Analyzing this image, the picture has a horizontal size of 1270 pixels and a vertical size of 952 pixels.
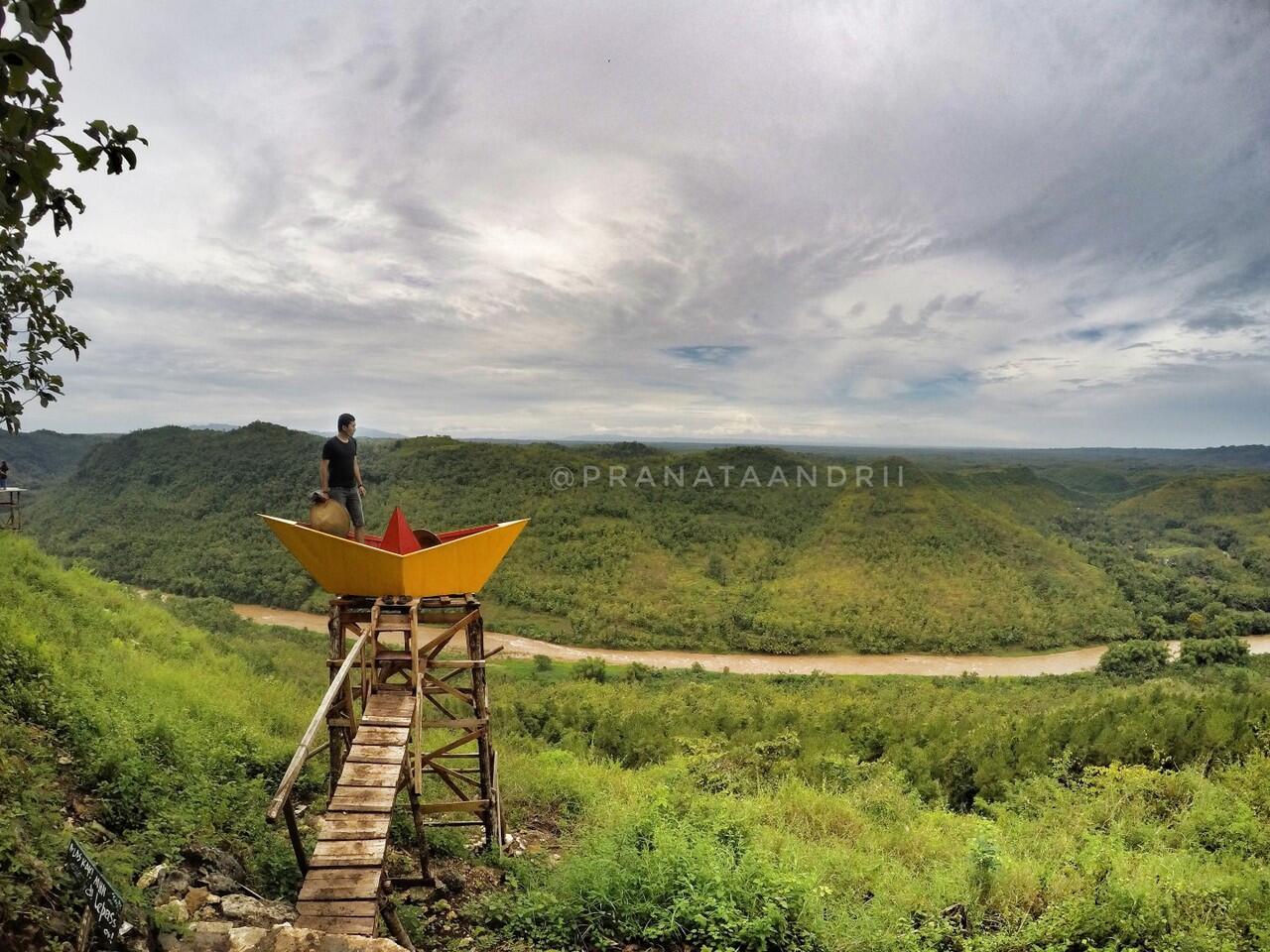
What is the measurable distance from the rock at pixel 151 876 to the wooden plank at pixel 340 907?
1.35 meters

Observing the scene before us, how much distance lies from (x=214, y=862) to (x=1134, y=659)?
194 ft

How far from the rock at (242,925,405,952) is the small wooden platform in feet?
1.60

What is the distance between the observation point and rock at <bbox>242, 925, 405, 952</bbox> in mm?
3740

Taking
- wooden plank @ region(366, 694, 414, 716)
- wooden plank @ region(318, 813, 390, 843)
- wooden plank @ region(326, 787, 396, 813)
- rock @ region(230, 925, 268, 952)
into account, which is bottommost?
rock @ region(230, 925, 268, 952)

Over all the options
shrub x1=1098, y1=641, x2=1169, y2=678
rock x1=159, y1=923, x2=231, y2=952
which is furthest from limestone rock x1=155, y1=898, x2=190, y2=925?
shrub x1=1098, y1=641, x2=1169, y2=678

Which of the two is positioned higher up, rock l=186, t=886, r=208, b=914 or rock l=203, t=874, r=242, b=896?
rock l=186, t=886, r=208, b=914

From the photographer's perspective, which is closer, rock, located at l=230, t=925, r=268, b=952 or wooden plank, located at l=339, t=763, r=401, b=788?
rock, located at l=230, t=925, r=268, b=952

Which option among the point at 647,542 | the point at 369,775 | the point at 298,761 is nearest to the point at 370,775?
the point at 369,775

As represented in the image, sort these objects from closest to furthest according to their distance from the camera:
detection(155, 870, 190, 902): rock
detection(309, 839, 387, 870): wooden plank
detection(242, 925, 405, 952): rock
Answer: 1. detection(242, 925, 405, 952): rock
2. detection(309, 839, 387, 870): wooden plank
3. detection(155, 870, 190, 902): rock

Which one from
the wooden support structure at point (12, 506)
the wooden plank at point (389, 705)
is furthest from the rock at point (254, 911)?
the wooden support structure at point (12, 506)

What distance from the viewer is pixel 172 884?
16.1 feet

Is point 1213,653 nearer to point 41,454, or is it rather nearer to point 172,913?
point 172,913

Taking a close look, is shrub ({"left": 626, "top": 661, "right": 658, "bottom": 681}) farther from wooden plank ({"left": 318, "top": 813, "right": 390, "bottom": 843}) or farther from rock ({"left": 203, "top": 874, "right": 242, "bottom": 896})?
wooden plank ({"left": 318, "top": 813, "right": 390, "bottom": 843})

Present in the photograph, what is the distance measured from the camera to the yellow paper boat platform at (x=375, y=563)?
258 inches
